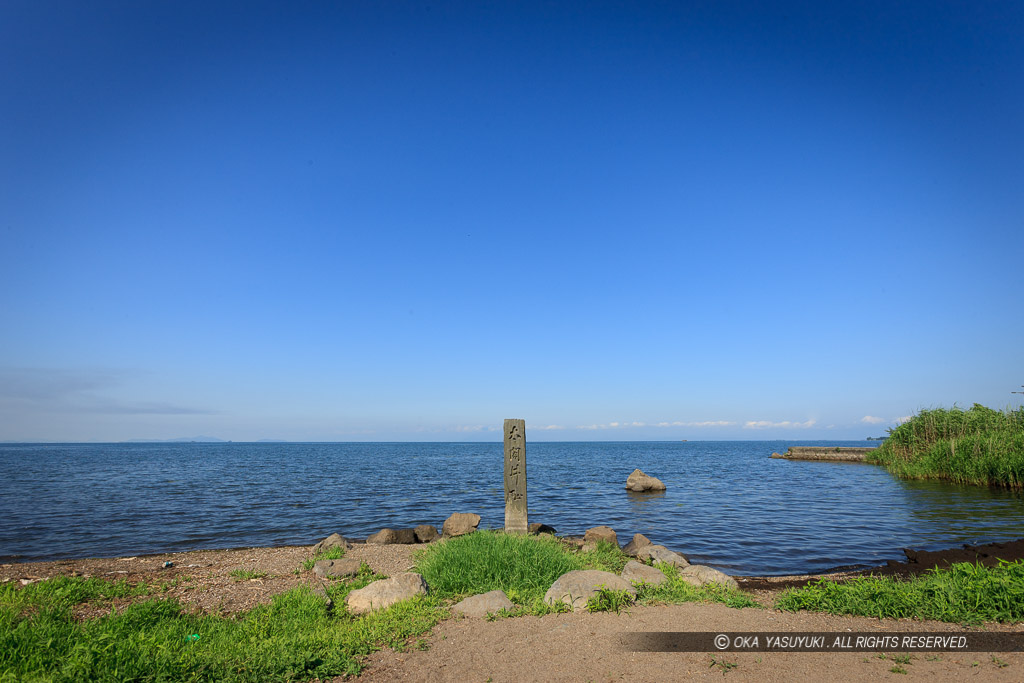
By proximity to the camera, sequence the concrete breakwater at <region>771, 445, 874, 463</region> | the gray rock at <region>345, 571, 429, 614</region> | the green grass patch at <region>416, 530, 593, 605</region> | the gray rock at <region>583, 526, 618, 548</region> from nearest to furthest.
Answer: the gray rock at <region>345, 571, 429, 614</region>, the green grass patch at <region>416, 530, 593, 605</region>, the gray rock at <region>583, 526, 618, 548</region>, the concrete breakwater at <region>771, 445, 874, 463</region>

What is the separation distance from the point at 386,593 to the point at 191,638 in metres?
2.62

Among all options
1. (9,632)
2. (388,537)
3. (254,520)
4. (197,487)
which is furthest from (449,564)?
(197,487)

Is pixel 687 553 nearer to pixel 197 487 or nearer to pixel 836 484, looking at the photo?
pixel 836 484

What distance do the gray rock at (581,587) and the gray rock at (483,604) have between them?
648 mm

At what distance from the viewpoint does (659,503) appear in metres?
26.0

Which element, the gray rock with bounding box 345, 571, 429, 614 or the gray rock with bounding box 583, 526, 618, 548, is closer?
the gray rock with bounding box 345, 571, 429, 614

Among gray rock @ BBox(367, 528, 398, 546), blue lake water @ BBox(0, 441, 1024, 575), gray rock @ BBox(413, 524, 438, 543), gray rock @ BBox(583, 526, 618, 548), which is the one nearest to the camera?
gray rock @ BBox(583, 526, 618, 548)

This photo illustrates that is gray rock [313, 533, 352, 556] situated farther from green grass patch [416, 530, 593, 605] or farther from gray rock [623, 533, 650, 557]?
gray rock [623, 533, 650, 557]

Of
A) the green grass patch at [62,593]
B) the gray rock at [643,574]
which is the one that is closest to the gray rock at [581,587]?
the gray rock at [643,574]

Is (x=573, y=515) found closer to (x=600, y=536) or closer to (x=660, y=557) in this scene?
(x=600, y=536)

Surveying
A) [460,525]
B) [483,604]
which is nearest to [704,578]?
[483,604]

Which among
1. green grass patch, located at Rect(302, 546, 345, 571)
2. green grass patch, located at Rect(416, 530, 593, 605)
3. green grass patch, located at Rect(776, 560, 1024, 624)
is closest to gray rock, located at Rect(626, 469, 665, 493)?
green grass patch, located at Rect(302, 546, 345, 571)

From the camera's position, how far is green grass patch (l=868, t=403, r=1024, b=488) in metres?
26.6

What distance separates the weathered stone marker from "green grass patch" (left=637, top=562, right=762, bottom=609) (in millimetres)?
5226
